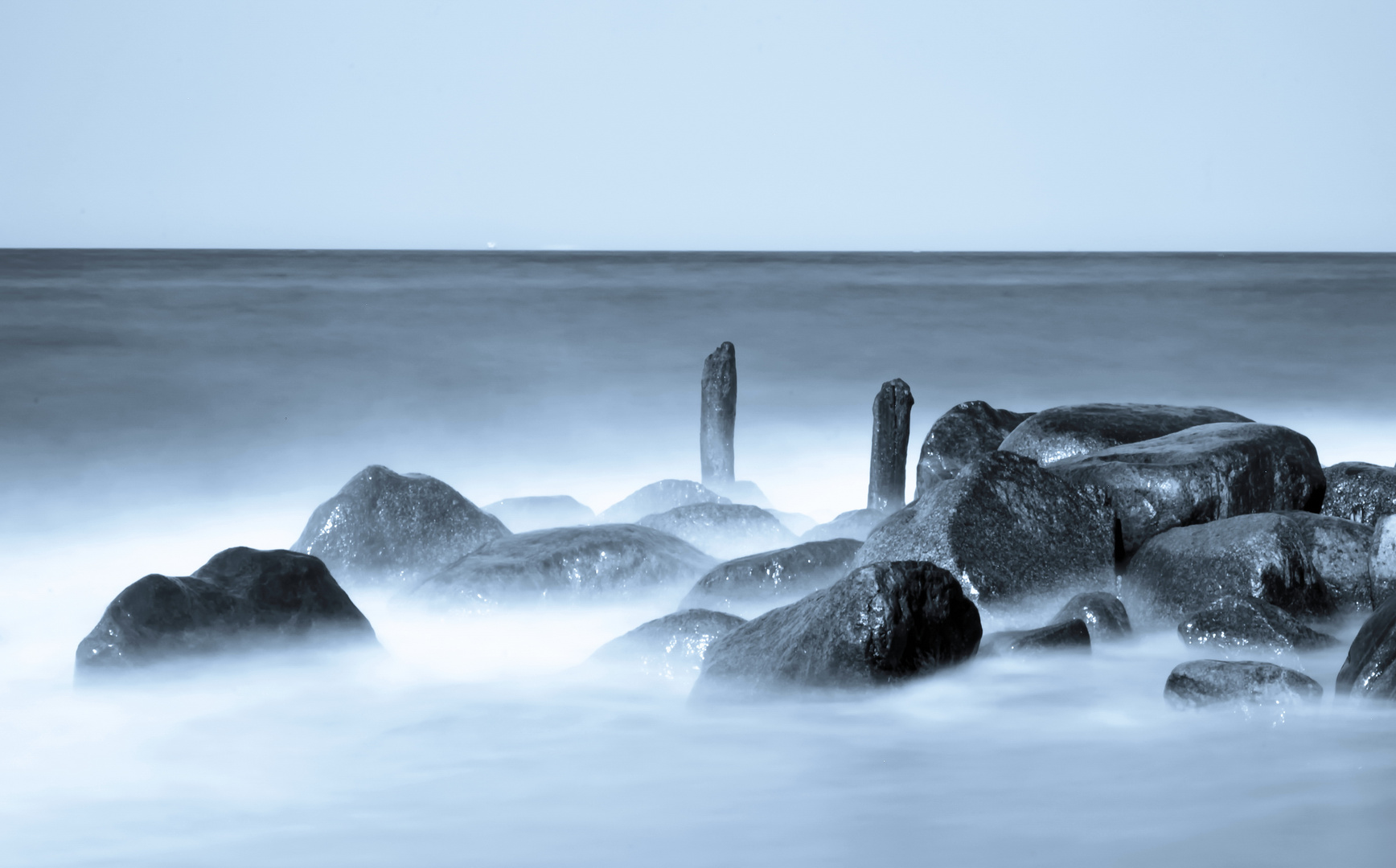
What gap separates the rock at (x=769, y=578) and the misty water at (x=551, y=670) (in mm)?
456

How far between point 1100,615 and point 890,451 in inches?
158

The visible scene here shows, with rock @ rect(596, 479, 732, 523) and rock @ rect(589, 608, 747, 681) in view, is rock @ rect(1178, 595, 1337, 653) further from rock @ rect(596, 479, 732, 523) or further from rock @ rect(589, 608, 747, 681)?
rock @ rect(596, 479, 732, 523)

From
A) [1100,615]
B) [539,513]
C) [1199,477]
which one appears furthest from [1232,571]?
[539,513]

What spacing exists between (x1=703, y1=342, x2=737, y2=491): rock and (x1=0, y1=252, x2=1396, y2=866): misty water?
99 centimetres

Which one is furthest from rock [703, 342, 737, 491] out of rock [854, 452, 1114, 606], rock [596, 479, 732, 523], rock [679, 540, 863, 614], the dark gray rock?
rock [854, 452, 1114, 606]

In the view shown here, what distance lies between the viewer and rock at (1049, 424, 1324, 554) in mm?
6188

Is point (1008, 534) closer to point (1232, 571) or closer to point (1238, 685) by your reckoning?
point (1232, 571)

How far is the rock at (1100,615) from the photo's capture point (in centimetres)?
542

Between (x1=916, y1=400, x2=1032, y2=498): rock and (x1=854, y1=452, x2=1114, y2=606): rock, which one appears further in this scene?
(x1=916, y1=400, x2=1032, y2=498): rock

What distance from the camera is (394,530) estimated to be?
24.5 ft

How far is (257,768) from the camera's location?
4660mm

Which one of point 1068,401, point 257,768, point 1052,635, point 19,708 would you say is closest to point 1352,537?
point 1052,635

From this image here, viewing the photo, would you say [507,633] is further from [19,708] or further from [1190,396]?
[1190,396]

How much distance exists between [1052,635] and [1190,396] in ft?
55.9
